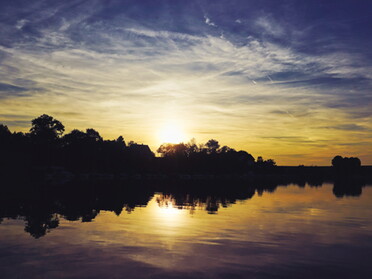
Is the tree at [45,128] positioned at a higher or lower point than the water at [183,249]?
higher

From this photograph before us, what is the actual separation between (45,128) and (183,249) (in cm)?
14789

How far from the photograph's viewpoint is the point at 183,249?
1802 centimetres

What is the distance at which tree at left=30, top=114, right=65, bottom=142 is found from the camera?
14812 centimetres

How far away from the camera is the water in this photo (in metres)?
14.2

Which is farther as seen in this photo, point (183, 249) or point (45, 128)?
point (45, 128)

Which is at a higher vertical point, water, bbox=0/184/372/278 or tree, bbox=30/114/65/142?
tree, bbox=30/114/65/142

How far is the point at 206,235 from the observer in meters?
22.1

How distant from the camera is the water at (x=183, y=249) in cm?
1425

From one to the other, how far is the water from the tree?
131698 mm

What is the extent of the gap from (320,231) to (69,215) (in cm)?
2142

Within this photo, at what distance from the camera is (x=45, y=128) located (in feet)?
493

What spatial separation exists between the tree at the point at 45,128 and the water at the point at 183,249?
132 m

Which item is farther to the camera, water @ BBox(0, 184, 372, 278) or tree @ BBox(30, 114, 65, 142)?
tree @ BBox(30, 114, 65, 142)

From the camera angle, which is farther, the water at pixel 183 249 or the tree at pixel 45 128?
the tree at pixel 45 128
